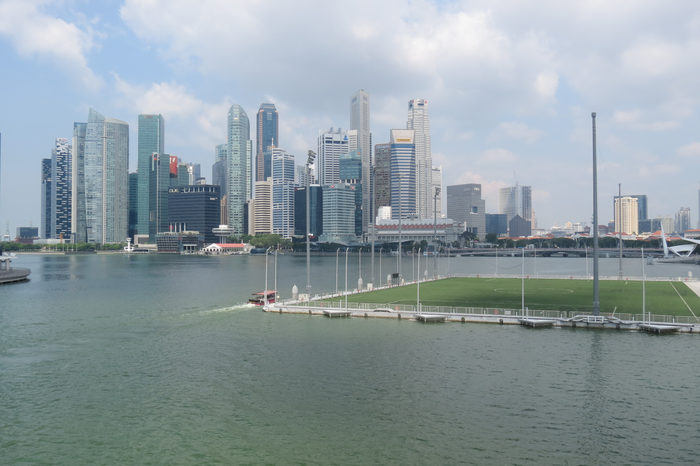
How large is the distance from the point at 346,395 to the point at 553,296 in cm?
5653

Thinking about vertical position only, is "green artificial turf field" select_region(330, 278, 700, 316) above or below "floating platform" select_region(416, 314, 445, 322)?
above

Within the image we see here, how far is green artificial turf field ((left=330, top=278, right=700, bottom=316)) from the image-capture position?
225 ft

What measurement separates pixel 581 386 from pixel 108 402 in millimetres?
32555

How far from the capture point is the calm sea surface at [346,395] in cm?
2653

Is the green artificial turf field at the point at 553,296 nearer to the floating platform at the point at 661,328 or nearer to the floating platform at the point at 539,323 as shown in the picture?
the floating platform at the point at 539,323

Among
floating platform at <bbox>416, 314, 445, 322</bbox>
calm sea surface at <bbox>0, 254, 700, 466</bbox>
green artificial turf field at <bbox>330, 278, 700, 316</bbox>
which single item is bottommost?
calm sea surface at <bbox>0, 254, 700, 466</bbox>

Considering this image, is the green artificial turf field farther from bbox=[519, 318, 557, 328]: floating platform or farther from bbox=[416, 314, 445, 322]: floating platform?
bbox=[416, 314, 445, 322]: floating platform

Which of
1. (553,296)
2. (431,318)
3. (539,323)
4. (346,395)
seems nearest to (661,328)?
(539,323)

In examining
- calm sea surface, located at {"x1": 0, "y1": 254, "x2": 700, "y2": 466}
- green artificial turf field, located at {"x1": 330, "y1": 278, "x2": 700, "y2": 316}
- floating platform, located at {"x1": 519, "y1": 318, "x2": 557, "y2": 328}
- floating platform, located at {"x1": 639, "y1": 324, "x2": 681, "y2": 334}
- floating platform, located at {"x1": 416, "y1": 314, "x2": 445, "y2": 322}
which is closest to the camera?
calm sea surface, located at {"x1": 0, "y1": 254, "x2": 700, "y2": 466}

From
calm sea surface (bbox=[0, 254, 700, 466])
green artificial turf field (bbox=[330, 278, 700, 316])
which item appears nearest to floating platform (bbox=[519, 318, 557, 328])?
calm sea surface (bbox=[0, 254, 700, 466])

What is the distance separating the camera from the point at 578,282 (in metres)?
108

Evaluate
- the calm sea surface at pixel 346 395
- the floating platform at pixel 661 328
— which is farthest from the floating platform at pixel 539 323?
the floating platform at pixel 661 328

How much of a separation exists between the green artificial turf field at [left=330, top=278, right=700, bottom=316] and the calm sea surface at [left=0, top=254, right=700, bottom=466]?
49.1 feet

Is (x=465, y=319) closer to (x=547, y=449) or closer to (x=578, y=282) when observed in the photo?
(x=547, y=449)
